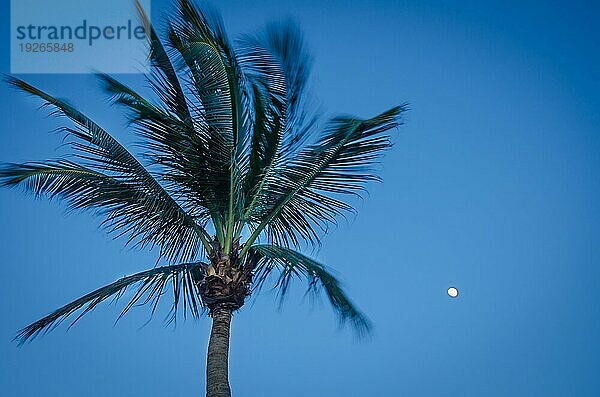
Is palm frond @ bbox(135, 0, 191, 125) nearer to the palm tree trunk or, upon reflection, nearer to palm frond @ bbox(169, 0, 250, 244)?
palm frond @ bbox(169, 0, 250, 244)

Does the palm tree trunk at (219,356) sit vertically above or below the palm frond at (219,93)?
below

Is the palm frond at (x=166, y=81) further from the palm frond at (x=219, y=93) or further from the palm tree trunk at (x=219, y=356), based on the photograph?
the palm tree trunk at (x=219, y=356)

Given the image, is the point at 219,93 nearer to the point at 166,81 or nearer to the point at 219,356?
the point at 166,81

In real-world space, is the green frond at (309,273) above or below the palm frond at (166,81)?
below

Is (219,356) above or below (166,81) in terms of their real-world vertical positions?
below

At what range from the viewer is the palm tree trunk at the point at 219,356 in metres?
14.4

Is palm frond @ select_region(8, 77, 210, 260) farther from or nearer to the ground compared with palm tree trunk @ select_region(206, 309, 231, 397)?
farther from the ground

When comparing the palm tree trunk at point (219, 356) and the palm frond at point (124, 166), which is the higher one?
the palm frond at point (124, 166)

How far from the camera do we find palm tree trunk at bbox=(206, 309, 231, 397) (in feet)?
47.2

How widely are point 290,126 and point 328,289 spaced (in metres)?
2.75

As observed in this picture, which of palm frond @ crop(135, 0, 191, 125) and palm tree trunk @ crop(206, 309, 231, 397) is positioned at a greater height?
palm frond @ crop(135, 0, 191, 125)

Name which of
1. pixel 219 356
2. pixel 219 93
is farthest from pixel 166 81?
pixel 219 356

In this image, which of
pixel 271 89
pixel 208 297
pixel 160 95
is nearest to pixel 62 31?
pixel 160 95

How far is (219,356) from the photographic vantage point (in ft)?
48.2
